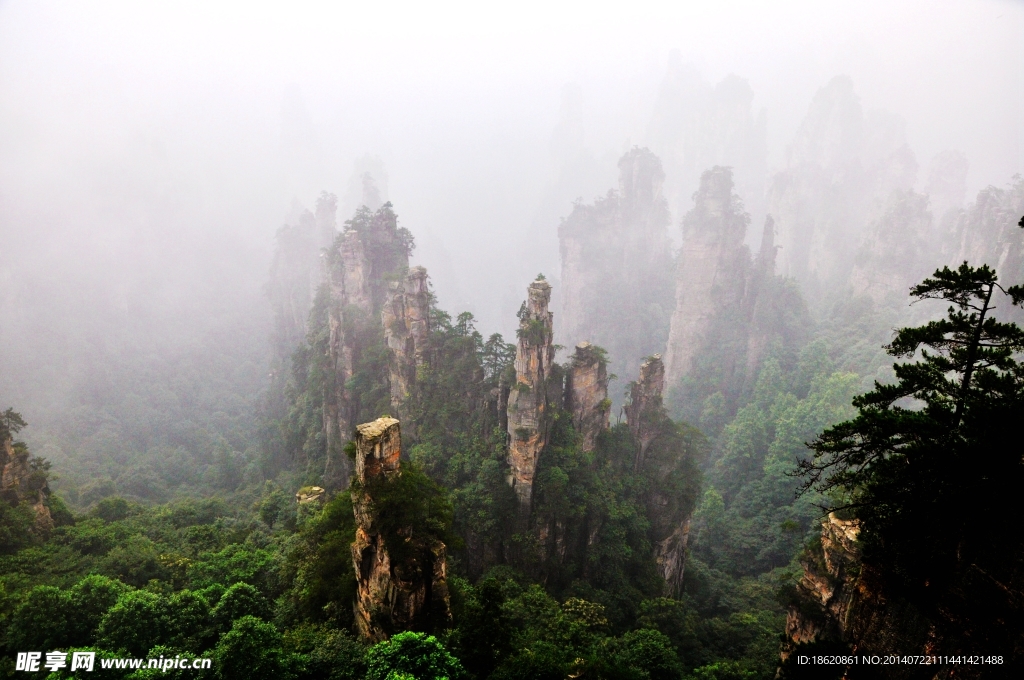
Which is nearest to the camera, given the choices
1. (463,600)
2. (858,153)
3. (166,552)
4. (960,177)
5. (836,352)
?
(463,600)

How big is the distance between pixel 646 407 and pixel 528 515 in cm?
1073

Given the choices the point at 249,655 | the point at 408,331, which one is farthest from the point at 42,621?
the point at 408,331

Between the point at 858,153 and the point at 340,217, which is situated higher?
the point at 340,217

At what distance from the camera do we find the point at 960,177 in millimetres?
66312

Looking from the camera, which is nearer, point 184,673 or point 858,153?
point 184,673

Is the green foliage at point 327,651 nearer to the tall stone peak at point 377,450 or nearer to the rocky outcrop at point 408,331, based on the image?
the tall stone peak at point 377,450

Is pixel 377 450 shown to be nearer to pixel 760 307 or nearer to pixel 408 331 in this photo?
pixel 408 331

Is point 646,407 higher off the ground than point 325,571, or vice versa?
point 646,407

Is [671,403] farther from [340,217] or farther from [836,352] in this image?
[340,217]

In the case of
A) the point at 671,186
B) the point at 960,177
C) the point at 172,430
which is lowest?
the point at 172,430

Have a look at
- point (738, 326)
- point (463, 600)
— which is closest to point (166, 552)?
point (463, 600)

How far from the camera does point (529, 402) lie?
25.8m

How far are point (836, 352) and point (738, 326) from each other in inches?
370

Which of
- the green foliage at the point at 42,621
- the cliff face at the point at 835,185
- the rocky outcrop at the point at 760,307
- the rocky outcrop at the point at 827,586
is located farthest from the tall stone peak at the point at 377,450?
the cliff face at the point at 835,185
